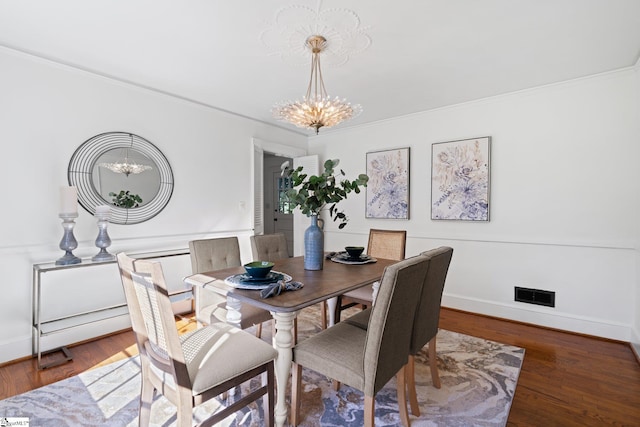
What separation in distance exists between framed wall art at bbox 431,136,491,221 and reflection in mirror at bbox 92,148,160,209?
128 inches

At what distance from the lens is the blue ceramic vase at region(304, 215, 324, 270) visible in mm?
2172

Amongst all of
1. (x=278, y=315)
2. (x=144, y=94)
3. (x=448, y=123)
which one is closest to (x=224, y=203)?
(x=144, y=94)

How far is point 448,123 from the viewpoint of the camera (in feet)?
12.4

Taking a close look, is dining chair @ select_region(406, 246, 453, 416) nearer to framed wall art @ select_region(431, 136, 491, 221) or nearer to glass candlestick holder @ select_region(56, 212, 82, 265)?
framed wall art @ select_region(431, 136, 491, 221)

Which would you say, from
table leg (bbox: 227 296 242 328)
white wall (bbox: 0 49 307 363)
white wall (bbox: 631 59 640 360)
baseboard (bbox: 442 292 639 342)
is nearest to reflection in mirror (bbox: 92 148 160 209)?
white wall (bbox: 0 49 307 363)

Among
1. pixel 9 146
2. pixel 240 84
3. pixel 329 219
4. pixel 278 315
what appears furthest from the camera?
pixel 329 219

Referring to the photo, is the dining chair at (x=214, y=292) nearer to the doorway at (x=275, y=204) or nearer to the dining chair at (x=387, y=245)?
the dining chair at (x=387, y=245)

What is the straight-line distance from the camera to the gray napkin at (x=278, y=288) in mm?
1573

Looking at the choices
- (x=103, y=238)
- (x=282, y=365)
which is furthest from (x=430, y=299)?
(x=103, y=238)

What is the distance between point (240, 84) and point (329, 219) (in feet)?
8.17

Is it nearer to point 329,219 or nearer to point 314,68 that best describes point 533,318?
point 329,219

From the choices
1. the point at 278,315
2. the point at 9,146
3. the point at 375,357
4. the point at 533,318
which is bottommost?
the point at 533,318

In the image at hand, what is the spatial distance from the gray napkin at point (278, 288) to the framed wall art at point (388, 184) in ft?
8.94

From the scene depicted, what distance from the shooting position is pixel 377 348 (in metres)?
1.40
